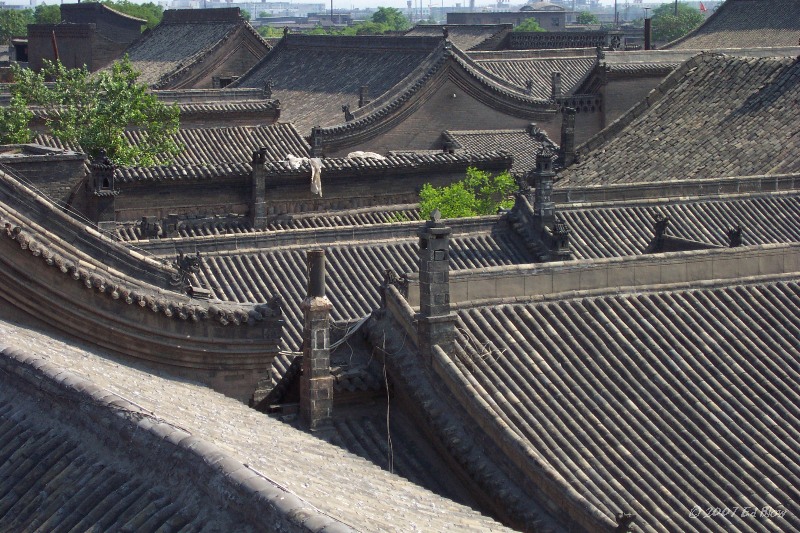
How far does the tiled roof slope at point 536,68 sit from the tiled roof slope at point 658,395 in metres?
38.7

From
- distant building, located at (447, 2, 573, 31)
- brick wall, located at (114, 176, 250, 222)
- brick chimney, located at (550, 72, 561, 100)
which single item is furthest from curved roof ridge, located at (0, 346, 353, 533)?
distant building, located at (447, 2, 573, 31)

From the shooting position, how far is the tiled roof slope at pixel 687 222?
25.9 metres

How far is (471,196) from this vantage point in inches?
1281

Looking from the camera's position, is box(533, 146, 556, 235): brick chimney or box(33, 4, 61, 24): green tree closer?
box(533, 146, 556, 235): brick chimney

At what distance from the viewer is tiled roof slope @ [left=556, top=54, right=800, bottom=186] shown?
100 feet

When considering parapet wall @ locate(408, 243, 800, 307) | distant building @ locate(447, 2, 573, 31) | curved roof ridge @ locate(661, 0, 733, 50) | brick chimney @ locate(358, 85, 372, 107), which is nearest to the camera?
parapet wall @ locate(408, 243, 800, 307)

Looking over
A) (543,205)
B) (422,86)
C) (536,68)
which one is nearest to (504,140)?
(422,86)

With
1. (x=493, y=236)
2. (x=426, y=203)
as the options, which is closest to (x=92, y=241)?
(x=493, y=236)

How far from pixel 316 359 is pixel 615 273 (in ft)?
12.4

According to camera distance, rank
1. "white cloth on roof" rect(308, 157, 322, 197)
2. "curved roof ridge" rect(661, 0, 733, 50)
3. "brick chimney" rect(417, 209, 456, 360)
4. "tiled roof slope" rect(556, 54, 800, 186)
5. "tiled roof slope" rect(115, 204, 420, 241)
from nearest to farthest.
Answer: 1. "brick chimney" rect(417, 209, 456, 360)
2. "tiled roof slope" rect(556, 54, 800, 186)
3. "tiled roof slope" rect(115, 204, 420, 241)
4. "white cloth on roof" rect(308, 157, 322, 197)
5. "curved roof ridge" rect(661, 0, 733, 50)

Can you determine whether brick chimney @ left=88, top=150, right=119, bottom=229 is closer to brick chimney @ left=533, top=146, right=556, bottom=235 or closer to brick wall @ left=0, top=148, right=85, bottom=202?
brick wall @ left=0, top=148, right=85, bottom=202

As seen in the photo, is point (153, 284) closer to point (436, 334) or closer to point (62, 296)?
Result: point (62, 296)

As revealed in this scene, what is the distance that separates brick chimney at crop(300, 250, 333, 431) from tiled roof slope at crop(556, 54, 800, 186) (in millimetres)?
15326

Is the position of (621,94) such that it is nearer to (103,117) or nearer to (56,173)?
(103,117)
